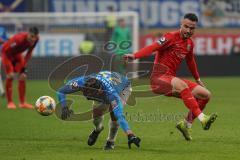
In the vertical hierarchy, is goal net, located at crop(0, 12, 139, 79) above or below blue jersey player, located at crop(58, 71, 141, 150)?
below

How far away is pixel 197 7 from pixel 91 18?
9217 mm

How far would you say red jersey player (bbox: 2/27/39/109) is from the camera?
57.0 ft

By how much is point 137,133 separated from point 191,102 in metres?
1.84

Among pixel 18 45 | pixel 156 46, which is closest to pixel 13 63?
pixel 18 45

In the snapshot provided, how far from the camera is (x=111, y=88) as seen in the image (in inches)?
410

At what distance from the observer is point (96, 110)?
36.1 feet

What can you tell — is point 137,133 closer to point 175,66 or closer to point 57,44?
point 175,66

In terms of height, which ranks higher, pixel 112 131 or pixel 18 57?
pixel 112 131

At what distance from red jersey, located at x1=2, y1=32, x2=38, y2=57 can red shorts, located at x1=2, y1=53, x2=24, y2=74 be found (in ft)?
0.38

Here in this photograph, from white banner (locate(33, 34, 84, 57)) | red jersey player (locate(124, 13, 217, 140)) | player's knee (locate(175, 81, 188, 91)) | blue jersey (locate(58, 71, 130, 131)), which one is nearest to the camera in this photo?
blue jersey (locate(58, 71, 130, 131))

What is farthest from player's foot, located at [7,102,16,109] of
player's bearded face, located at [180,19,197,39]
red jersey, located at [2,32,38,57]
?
player's bearded face, located at [180,19,197,39]

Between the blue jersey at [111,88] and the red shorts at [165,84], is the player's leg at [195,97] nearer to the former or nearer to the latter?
the red shorts at [165,84]

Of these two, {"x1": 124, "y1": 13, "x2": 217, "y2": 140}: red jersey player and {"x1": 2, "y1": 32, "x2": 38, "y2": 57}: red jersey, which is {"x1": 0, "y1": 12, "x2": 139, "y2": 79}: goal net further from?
{"x1": 124, "y1": 13, "x2": 217, "y2": 140}: red jersey player

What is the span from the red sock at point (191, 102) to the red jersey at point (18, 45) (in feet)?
22.2
